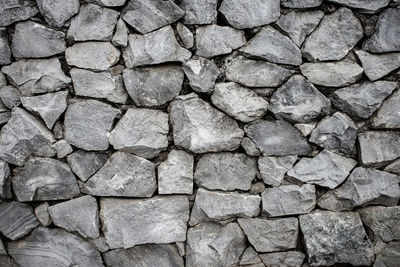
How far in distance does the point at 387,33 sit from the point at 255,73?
30.6 inches

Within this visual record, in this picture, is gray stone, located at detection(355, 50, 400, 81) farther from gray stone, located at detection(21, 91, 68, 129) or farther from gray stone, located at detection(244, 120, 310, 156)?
gray stone, located at detection(21, 91, 68, 129)

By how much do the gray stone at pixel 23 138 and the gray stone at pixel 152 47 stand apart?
26.8 inches

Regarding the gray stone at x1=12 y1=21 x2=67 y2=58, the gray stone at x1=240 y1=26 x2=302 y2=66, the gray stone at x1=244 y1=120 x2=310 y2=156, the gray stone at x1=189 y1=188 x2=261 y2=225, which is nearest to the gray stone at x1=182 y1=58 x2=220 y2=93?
the gray stone at x1=240 y1=26 x2=302 y2=66

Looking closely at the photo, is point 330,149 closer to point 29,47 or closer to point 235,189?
point 235,189

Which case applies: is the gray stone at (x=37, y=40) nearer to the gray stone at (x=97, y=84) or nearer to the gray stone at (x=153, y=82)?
the gray stone at (x=97, y=84)

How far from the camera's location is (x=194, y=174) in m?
2.16

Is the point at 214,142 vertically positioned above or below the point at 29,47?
below

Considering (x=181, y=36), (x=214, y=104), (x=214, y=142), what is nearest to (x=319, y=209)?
(x=214, y=142)

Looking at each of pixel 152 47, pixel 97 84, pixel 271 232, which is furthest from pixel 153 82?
pixel 271 232

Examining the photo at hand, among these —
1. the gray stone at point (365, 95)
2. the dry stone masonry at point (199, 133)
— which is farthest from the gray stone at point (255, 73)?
the gray stone at point (365, 95)

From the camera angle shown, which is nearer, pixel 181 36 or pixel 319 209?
pixel 181 36

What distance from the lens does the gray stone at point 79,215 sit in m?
2.16

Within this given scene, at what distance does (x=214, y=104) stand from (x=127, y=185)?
0.71 m

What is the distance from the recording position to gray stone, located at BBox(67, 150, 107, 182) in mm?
2127
